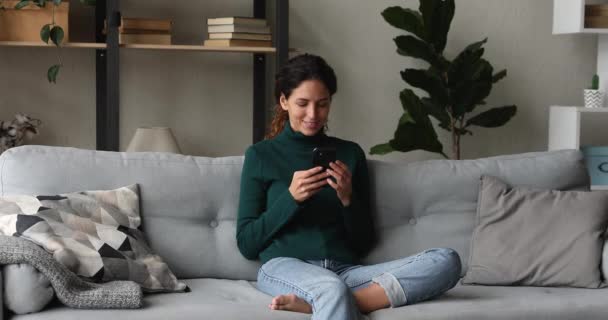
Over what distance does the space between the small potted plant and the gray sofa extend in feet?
5.11

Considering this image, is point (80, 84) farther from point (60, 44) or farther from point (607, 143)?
point (607, 143)

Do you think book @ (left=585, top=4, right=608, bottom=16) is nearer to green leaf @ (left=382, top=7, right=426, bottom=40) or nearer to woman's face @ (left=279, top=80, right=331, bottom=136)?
green leaf @ (left=382, top=7, right=426, bottom=40)

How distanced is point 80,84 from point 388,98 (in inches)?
59.6

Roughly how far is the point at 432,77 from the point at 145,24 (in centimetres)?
133

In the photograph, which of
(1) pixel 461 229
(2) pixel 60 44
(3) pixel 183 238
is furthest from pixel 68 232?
(2) pixel 60 44

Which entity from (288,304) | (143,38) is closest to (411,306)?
(288,304)

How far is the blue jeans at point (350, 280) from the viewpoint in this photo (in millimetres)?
2268

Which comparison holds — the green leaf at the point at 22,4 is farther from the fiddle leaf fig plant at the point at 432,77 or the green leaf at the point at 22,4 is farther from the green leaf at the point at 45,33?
the fiddle leaf fig plant at the point at 432,77

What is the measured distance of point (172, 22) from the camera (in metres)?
3.97

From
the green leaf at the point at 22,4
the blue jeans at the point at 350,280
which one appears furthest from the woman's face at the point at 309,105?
the green leaf at the point at 22,4

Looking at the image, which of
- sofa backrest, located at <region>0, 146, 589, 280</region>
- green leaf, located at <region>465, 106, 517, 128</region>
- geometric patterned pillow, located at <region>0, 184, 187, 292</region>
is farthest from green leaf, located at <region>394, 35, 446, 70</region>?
geometric patterned pillow, located at <region>0, 184, 187, 292</region>

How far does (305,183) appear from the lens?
2537mm

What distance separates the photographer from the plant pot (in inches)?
174

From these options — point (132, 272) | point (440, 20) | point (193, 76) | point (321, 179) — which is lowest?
point (132, 272)
